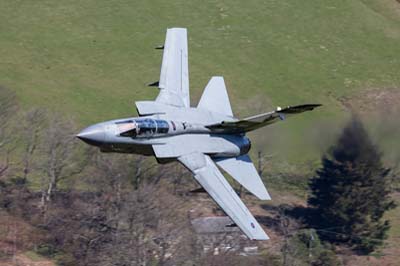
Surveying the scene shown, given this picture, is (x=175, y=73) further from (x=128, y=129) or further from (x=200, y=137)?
(x=128, y=129)

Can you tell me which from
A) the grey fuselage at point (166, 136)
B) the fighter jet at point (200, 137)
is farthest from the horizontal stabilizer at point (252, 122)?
the grey fuselage at point (166, 136)

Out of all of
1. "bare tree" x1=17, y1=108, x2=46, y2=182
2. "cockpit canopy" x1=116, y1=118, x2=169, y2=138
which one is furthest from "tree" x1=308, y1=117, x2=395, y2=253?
"cockpit canopy" x1=116, y1=118, x2=169, y2=138

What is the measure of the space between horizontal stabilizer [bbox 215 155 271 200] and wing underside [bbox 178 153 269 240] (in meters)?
1.28

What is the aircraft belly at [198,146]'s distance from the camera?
43.5 meters

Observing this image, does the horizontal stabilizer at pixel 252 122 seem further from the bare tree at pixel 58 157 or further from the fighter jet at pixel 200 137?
the bare tree at pixel 58 157

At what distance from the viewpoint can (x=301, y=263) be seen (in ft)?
245

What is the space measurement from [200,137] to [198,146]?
550 mm

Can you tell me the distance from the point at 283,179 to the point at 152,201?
1823cm

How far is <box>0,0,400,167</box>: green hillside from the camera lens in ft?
291

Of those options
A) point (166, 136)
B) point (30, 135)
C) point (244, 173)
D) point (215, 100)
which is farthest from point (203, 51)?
point (166, 136)

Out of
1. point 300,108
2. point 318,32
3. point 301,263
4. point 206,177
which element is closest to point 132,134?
point 206,177

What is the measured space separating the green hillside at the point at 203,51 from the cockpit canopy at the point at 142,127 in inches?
1626

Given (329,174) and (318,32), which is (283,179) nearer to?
(329,174)

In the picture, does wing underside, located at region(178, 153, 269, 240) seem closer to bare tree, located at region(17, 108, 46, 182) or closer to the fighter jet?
the fighter jet
